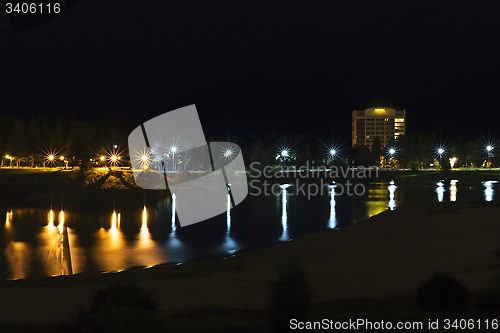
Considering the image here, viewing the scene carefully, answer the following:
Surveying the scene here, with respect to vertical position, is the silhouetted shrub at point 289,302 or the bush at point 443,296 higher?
the silhouetted shrub at point 289,302

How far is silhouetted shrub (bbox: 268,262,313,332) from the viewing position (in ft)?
17.7

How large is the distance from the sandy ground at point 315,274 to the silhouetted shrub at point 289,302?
2217 millimetres

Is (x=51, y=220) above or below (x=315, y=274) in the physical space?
below

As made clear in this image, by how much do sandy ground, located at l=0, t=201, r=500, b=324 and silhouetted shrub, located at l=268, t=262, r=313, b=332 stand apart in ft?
7.27

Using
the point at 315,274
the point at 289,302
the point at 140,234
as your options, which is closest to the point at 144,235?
the point at 140,234

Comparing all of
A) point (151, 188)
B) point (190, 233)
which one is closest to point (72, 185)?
point (151, 188)

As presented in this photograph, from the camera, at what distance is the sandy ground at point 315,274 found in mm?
8164

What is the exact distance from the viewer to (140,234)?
755 inches

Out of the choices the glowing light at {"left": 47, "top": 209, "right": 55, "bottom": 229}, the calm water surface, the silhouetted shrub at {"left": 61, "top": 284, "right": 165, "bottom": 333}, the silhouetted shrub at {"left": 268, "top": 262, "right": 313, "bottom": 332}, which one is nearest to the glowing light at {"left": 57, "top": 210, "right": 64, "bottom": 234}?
the calm water surface

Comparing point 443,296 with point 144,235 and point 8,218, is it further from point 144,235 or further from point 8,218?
point 8,218

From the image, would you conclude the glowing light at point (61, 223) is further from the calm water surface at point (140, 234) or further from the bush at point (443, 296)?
the bush at point (443, 296)

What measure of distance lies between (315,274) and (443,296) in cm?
398

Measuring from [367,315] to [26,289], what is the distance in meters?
7.46

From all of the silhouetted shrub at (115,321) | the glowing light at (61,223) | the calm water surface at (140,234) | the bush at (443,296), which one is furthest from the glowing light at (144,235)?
the bush at (443,296)
